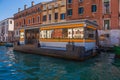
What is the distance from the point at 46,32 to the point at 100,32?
555 inches

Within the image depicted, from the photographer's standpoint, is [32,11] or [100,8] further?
[32,11]

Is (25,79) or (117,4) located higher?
(117,4)

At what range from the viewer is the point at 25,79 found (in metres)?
10.5

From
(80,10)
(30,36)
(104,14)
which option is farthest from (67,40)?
(80,10)

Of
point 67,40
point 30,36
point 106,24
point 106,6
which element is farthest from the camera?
point 106,6

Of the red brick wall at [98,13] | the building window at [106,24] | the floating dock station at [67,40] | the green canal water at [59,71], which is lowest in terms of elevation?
the green canal water at [59,71]

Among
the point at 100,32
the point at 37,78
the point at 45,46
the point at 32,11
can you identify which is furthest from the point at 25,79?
the point at 32,11

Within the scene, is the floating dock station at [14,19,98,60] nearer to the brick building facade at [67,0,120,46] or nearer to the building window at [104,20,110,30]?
the brick building facade at [67,0,120,46]

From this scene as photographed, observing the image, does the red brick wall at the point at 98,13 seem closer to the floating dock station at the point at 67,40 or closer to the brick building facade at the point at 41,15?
the brick building facade at the point at 41,15

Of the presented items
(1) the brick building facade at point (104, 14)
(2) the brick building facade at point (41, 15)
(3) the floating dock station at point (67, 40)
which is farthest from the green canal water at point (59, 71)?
(1) the brick building facade at point (104, 14)

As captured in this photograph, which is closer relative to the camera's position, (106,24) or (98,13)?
(106,24)

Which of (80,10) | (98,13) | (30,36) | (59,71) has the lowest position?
(59,71)

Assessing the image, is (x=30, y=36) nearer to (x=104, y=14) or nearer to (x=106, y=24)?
(x=106, y=24)

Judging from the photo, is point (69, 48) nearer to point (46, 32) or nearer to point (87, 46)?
point (87, 46)
